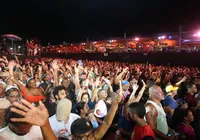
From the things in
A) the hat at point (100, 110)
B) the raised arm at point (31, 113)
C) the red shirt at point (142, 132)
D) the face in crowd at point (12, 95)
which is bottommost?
the hat at point (100, 110)

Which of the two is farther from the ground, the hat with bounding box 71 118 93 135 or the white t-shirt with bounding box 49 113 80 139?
the hat with bounding box 71 118 93 135

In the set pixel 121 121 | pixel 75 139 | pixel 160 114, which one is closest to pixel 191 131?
pixel 160 114

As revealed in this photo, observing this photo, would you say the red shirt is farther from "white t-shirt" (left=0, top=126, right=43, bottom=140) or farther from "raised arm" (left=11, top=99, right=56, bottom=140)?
"raised arm" (left=11, top=99, right=56, bottom=140)

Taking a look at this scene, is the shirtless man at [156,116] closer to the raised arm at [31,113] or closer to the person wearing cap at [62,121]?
the person wearing cap at [62,121]

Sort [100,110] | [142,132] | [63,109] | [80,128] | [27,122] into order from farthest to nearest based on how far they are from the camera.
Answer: [100,110], [63,109], [142,132], [80,128], [27,122]

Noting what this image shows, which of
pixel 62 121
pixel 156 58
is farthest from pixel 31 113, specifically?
pixel 156 58

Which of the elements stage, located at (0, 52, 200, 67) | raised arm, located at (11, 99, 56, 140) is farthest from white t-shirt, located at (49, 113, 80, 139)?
stage, located at (0, 52, 200, 67)

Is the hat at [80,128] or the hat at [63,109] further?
the hat at [63,109]

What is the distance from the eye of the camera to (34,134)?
2389 millimetres

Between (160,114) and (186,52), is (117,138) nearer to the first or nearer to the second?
(160,114)

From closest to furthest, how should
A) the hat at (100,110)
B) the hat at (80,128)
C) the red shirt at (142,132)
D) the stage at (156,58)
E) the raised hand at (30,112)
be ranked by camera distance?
1. the raised hand at (30,112)
2. the hat at (80,128)
3. the red shirt at (142,132)
4. the hat at (100,110)
5. the stage at (156,58)

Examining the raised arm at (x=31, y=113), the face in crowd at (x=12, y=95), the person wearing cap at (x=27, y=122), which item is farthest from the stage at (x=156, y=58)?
the raised arm at (x=31, y=113)

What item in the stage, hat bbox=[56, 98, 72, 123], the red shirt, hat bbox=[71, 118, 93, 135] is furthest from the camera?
the stage

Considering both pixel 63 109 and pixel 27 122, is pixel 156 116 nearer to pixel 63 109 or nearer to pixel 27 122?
pixel 63 109
